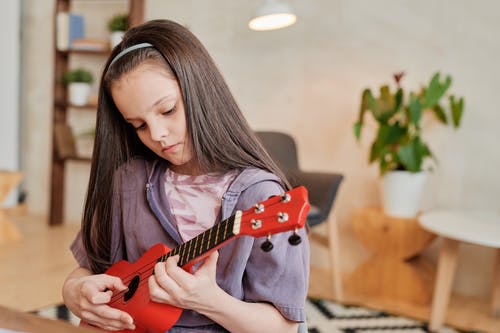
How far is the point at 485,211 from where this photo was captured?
2.45 m

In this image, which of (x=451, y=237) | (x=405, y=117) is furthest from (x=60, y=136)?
(x=451, y=237)

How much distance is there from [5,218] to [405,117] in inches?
89.3

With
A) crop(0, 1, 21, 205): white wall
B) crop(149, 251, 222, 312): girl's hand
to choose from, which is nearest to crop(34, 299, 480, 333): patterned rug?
crop(149, 251, 222, 312): girl's hand

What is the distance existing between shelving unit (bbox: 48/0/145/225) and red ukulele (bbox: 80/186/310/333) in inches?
109

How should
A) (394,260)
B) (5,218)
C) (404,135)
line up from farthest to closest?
(5,218), (394,260), (404,135)

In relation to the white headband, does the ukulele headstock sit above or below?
below

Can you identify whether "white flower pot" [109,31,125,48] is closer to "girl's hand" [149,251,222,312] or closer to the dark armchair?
the dark armchair

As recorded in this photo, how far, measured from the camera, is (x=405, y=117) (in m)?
2.49

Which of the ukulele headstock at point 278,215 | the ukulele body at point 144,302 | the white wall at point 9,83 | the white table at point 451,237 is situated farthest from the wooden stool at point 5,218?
the ukulele headstock at point 278,215

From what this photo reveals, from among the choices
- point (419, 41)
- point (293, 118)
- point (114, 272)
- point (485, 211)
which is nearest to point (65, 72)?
point (293, 118)

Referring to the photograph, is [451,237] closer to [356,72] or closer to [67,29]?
[356,72]

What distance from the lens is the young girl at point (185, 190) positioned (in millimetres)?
840

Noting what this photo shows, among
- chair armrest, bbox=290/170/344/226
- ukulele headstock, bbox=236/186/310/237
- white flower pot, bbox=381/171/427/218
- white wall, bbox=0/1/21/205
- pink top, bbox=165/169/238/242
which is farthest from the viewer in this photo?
white wall, bbox=0/1/21/205

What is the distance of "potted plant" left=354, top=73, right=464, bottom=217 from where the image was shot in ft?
7.73
